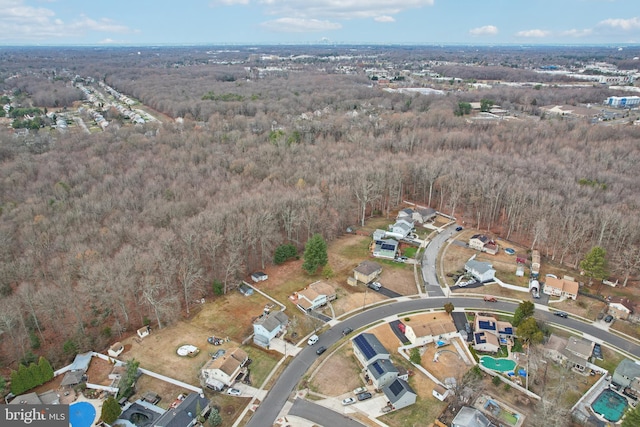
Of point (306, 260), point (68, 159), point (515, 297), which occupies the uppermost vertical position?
point (68, 159)

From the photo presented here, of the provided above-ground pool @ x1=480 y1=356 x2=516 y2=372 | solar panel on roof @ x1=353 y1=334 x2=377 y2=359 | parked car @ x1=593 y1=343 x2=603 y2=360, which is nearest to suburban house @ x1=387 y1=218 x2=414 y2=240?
solar panel on roof @ x1=353 y1=334 x2=377 y2=359

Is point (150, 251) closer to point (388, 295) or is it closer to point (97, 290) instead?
point (97, 290)

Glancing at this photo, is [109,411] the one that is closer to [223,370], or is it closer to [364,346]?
[223,370]

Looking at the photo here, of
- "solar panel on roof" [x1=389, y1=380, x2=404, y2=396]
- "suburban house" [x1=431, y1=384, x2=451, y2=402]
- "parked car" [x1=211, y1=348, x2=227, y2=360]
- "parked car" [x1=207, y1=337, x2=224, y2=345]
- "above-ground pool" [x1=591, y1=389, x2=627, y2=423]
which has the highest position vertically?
"solar panel on roof" [x1=389, y1=380, x2=404, y2=396]

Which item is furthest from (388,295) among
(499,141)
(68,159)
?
(68,159)

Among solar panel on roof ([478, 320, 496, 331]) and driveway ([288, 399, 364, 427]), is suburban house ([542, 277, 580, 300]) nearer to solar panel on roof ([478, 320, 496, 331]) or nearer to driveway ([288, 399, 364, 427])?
solar panel on roof ([478, 320, 496, 331])
